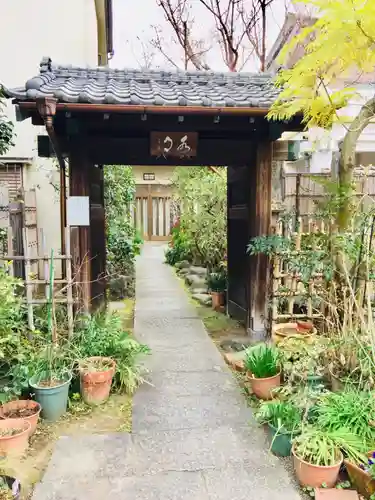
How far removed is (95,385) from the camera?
392 centimetres

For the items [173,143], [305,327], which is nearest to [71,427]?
[305,327]

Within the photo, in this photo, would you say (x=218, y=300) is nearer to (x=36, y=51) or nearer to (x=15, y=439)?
(x=15, y=439)

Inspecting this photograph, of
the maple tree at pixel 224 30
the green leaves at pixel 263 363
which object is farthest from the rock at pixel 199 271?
the maple tree at pixel 224 30

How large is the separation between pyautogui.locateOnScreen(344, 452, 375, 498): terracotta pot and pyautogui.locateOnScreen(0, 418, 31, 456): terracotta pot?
247cm

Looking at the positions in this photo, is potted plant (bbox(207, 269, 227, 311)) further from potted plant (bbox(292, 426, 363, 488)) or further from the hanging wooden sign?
potted plant (bbox(292, 426, 363, 488))

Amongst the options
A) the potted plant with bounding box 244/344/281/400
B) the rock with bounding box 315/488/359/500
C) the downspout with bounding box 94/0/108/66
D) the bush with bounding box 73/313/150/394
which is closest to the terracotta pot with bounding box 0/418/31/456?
the bush with bounding box 73/313/150/394

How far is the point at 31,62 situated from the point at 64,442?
8272 mm

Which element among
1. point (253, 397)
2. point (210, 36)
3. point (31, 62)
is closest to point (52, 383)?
point (253, 397)

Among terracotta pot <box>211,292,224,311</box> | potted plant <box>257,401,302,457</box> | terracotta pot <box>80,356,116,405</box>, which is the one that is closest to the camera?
potted plant <box>257,401,302,457</box>

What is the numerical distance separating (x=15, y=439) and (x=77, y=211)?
8.75 ft

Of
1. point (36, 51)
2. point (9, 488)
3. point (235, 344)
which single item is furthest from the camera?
point (36, 51)

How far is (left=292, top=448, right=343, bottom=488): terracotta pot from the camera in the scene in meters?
2.71

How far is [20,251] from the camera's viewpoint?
5238 millimetres

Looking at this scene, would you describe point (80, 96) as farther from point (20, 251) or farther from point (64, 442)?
point (64, 442)
